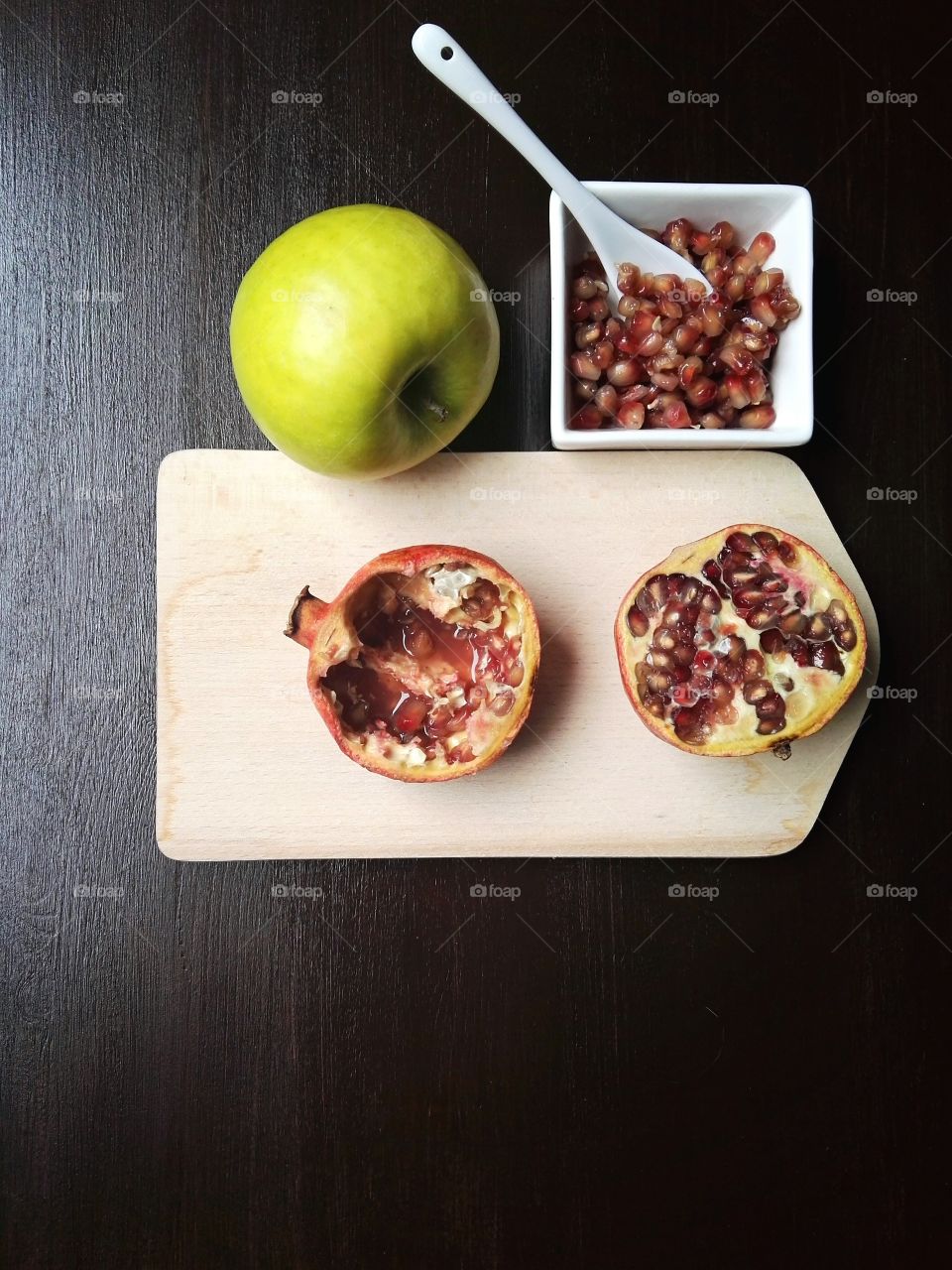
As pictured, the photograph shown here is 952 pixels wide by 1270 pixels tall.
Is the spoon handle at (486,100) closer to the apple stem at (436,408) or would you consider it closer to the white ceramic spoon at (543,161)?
the white ceramic spoon at (543,161)

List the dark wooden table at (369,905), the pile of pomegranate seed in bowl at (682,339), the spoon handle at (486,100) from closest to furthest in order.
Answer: the spoon handle at (486,100), the pile of pomegranate seed in bowl at (682,339), the dark wooden table at (369,905)

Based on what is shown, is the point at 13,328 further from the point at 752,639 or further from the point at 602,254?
the point at 752,639

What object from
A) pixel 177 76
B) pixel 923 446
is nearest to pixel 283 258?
pixel 177 76

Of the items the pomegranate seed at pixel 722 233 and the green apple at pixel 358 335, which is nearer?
the green apple at pixel 358 335

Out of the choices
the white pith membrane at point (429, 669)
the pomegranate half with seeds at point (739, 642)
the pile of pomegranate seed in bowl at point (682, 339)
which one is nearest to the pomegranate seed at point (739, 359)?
the pile of pomegranate seed in bowl at point (682, 339)

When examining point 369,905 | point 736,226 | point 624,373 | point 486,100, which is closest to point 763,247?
point 736,226

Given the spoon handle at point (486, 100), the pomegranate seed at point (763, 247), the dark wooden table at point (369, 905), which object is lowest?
the dark wooden table at point (369, 905)
